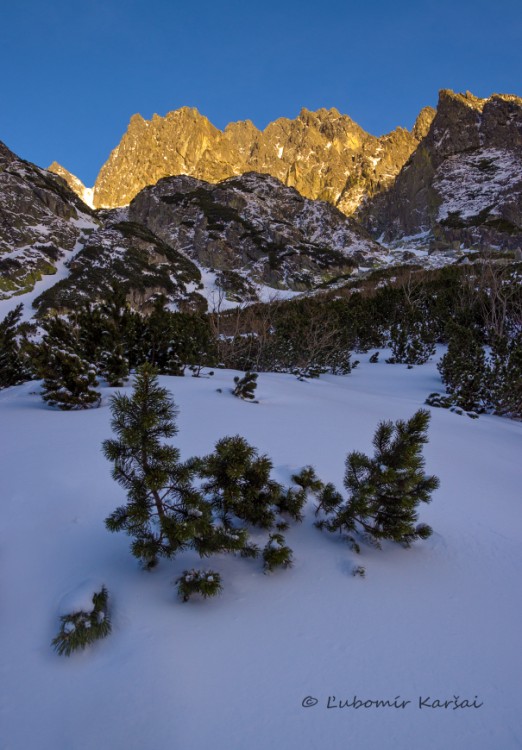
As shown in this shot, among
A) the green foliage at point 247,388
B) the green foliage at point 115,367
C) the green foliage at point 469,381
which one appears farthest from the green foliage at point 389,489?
the green foliage at point 469,381

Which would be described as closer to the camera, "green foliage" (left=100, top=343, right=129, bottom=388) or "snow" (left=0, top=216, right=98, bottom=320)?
"green foliage" (left=100, top=343, right=129, bottom=388)

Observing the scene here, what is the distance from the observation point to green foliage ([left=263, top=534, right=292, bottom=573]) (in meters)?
2.23

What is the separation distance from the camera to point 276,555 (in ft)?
7.34

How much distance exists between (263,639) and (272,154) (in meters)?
217

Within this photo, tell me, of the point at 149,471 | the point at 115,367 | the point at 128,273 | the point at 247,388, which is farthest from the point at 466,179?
the point at 149,471

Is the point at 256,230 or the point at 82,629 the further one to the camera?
the point at 256,230

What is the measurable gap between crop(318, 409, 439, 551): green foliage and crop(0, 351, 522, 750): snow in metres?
0.15

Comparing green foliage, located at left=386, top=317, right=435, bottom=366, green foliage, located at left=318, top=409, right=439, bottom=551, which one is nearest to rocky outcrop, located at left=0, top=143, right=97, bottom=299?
green foliage, located at left=386, top=317, right=435, bottom=366

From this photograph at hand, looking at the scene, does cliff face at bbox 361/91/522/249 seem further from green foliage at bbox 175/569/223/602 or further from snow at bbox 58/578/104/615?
snow at bbox 58/578/104/615

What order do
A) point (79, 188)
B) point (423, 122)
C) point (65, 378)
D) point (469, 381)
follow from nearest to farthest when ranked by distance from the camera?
1. point (65, 378)
2. point (469, 381)
3. point (423, 122)
4. point (79, 188)

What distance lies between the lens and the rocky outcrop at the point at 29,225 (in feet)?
172

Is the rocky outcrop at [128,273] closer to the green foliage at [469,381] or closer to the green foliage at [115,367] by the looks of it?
the green foliage at [115,367]

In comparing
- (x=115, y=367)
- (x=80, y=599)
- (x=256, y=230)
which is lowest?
(x=80, y=599)

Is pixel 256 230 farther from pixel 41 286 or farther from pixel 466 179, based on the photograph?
pixel 466 179
